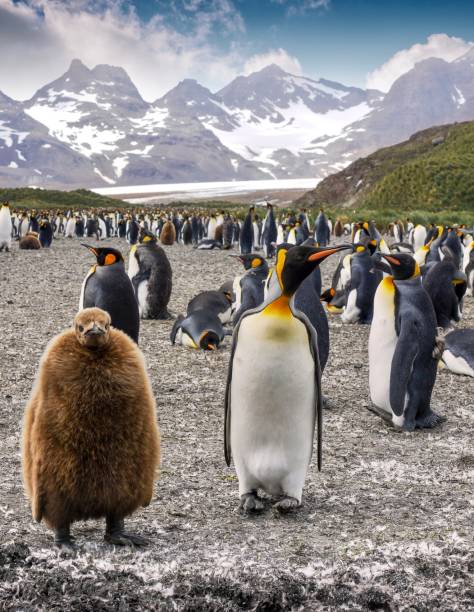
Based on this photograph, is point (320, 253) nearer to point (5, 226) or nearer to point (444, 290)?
point (444, 290)

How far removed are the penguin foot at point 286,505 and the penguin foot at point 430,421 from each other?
1790 millimetres

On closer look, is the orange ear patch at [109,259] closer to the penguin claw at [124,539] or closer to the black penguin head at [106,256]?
the black penguin head at [106,256]

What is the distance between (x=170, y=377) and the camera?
237 inches

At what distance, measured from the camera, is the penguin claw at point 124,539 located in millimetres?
2656

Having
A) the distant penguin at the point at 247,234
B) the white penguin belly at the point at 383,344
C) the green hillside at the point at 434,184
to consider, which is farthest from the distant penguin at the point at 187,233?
the white penguin belly at the point at 383,344

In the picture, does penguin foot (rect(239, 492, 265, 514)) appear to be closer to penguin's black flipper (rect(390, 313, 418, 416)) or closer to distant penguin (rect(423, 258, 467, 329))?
penguin's black flipper (rect(390, 313, 418, 416))

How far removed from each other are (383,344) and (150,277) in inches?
170

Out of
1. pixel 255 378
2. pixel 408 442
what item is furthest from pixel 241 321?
pixel 408 442

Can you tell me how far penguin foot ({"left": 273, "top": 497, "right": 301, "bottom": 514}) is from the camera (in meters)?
3.16

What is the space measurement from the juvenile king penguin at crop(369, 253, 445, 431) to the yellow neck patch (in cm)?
173

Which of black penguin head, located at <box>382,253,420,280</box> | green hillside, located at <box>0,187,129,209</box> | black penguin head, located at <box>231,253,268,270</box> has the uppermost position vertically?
green hillside, located at <box>0,187,129,209</box>

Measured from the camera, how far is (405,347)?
463cm

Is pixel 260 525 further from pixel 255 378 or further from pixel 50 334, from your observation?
pixel 50 334

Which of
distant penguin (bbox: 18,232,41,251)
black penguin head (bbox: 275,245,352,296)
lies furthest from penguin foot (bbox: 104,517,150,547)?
distant penguin (bbox: 18,232,41,251)
